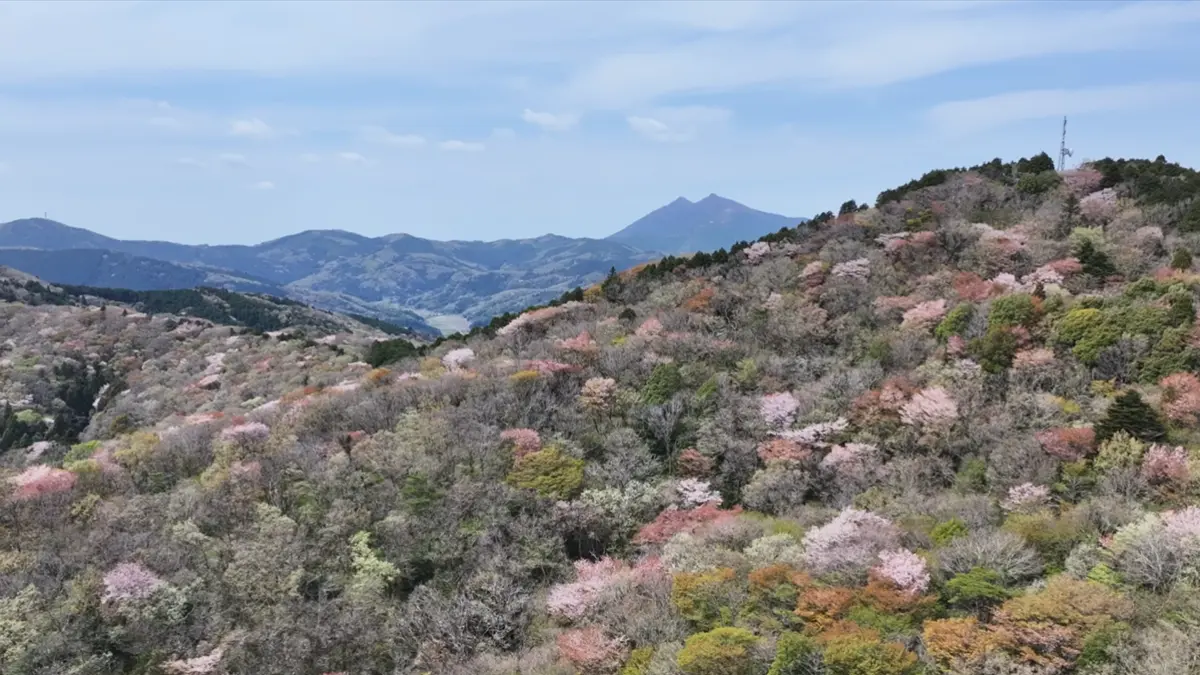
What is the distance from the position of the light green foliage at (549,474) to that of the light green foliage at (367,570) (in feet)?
18.0

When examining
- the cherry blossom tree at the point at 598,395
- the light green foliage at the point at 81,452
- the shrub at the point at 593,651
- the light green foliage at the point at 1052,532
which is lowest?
the light green foliage at the point at 81,452

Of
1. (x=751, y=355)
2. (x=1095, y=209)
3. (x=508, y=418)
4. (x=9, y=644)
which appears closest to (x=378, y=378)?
(x=508, y=418)

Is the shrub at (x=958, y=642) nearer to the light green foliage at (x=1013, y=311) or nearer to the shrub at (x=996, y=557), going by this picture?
the shrub at (x=996, y=557)

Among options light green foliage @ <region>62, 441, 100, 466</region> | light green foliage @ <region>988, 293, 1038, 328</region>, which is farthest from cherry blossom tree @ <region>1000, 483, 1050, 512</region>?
light green foliage @ <region>62, 441, 100, 466</region>

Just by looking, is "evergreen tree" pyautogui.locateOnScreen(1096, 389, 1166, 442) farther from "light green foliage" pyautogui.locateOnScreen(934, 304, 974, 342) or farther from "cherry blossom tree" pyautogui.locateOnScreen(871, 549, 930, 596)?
"light green foliage" pyautogui.locateOnScreen(934, 304, 974, 342)

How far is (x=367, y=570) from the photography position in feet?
79.6

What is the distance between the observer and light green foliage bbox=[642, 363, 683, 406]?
33.0 meters

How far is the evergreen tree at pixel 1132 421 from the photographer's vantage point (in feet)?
72.9

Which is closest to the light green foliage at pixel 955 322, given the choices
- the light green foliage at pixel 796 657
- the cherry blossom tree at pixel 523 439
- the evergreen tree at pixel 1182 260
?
the evergreen tree at pixel 1182 260

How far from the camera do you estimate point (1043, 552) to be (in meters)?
18.3

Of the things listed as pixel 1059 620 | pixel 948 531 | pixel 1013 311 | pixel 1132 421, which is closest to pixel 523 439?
pixel 948 531

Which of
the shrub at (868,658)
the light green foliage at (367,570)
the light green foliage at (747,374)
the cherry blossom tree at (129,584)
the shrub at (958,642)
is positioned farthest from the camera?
the light green foliage at (747,374)

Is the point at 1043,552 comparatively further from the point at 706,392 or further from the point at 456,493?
the point at 456,493

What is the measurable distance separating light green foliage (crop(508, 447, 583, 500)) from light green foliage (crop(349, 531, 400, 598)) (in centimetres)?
548
